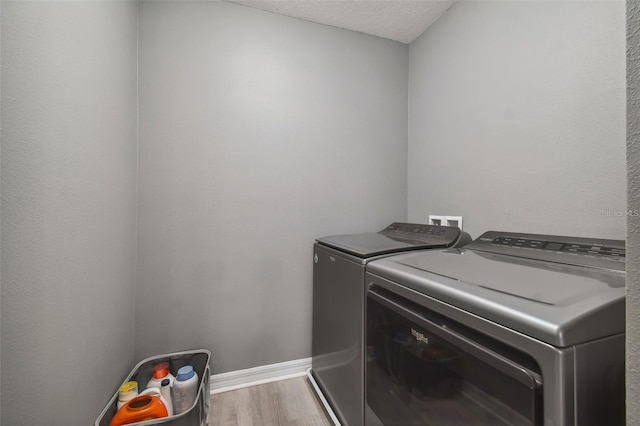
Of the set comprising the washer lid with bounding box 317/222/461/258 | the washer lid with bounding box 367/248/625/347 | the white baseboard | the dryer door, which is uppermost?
the washer lid with bounding box 317/222/461/258

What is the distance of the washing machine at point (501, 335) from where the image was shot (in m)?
0.44

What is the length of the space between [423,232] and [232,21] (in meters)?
1.63

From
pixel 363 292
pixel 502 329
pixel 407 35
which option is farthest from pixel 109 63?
pixel 407 35

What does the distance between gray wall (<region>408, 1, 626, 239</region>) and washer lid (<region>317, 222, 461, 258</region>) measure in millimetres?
198

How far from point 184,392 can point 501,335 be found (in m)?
1.29

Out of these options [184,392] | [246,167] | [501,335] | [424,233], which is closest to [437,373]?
[501,335]

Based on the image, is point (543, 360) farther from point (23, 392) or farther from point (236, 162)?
point (236, 162)

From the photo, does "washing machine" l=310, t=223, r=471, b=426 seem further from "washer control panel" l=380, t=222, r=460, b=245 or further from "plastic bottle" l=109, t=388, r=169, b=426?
"plastic bottle" l=109, t=388, r=169, b=426

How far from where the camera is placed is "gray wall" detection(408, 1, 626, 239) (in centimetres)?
87

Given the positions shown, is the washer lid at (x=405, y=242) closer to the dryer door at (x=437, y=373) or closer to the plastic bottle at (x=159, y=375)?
the dryer door at (x=437, y=373)

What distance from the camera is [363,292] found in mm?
1030

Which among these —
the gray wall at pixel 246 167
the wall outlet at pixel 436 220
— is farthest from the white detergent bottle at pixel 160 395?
the wall outlet at pixel 436 220

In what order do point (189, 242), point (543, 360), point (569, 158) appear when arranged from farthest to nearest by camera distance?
1. point (189, 242)
2. point (569, 158)
3. point (543, 360)

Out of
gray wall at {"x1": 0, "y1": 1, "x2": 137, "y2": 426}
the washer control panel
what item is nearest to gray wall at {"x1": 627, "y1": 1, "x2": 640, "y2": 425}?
the washer control panel
